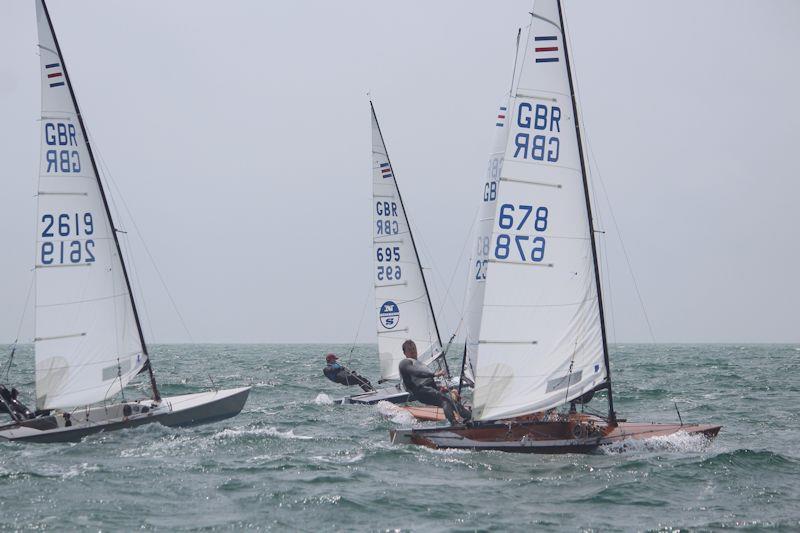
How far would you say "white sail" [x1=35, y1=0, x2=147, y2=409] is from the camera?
17531mm

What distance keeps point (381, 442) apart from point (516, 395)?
117 inches

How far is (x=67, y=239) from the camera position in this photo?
17781mm

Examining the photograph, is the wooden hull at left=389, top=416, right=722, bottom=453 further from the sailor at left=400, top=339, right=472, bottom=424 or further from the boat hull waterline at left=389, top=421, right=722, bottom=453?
the sailor at left=400, top=339, right=472, bottom=424

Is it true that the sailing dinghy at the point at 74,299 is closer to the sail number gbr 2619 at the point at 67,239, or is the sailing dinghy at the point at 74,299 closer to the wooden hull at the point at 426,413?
the sail number gbr 2619 at the point at 67,239

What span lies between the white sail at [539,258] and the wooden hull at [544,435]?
0.93 ft

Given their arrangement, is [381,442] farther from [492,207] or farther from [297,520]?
[492,207]

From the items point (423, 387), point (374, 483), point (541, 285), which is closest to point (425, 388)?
point (423, 387)

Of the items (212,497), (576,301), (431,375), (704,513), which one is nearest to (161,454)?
(212,497)

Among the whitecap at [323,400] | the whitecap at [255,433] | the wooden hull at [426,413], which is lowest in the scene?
the whitecap at [323,400]

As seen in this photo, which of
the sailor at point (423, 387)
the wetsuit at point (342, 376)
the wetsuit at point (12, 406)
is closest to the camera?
the sailor at point (423, 387)

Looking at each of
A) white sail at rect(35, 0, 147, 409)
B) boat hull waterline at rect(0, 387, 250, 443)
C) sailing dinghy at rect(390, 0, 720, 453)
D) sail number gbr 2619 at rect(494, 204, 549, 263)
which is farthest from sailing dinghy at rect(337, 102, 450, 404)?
sail number gbr 2619 at rect(494, 204, 549, 263)

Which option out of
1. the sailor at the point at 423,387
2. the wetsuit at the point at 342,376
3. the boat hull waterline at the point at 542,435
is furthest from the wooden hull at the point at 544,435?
the wetsuit at the point at 342,376

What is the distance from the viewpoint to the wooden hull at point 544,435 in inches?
555

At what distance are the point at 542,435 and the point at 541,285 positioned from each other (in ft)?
8.07
